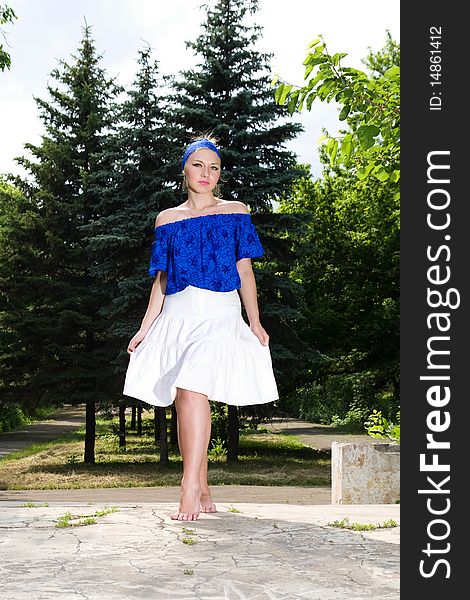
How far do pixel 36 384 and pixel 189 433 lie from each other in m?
19.8

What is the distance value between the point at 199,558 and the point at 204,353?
1.26 meters

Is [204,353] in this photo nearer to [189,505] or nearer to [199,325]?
[199,325]

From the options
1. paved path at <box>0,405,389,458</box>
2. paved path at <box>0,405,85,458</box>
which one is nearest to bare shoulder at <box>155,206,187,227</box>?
paved path at <box>0,405,389,458</box>

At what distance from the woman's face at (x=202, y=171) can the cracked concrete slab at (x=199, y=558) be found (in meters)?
2.09

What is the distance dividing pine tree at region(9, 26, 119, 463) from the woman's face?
18.3 meters

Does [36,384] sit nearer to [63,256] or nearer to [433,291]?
[63,256]

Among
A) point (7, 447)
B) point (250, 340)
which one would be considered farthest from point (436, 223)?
point (7, 447)

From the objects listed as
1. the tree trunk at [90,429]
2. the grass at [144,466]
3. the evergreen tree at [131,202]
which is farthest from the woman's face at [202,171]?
the tree trunk at [90,429]

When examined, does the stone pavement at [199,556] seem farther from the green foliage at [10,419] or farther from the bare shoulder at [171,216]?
the green foliage at [10,419]

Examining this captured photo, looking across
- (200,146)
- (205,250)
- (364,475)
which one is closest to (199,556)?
(205,250)

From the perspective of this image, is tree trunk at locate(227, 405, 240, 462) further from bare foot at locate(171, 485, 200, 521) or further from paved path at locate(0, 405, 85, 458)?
bare foot at locate(171, 485, 200, 521)

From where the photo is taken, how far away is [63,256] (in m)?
25.1

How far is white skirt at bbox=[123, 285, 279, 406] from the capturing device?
5289 millimetres

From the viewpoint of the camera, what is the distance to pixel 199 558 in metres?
4.51
